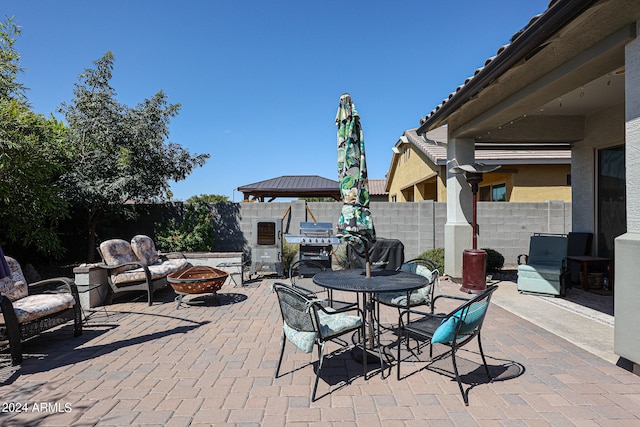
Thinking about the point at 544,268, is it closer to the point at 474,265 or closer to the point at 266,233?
the point at 474,265

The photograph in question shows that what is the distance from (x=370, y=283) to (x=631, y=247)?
2.14 m

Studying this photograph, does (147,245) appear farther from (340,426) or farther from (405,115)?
(405,115)

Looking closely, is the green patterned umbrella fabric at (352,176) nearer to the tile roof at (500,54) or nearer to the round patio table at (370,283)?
the round patio table at (370,283)

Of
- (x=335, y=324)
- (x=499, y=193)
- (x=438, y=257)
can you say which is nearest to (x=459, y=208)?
(x=438, y=257)

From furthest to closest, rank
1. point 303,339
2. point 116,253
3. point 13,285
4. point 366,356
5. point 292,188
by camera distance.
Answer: point 292,188 → point 116,253 → point 13,285 → point 366,356 → point 303,339

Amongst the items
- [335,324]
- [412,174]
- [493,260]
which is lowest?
[493,260]

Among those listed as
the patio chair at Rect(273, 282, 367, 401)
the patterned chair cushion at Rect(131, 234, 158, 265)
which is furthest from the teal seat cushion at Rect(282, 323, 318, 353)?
the patterned chair cushion at Rect(131, 234, 158, 265)

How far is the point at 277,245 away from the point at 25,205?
475cm

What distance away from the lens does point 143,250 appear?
241 inches

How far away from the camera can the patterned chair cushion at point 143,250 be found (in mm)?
5954

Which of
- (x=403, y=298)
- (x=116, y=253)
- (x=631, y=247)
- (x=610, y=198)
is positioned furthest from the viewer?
(x=610, y=198)

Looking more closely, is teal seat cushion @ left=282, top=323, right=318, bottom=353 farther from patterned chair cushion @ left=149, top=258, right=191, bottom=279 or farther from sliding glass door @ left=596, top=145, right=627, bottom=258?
sliding glass door @ left=596, top=145, right=627, bottom=258

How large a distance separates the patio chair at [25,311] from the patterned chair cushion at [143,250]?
1.97 m

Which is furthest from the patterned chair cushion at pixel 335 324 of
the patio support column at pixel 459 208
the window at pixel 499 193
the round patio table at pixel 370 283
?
the window at pixel 499 193
